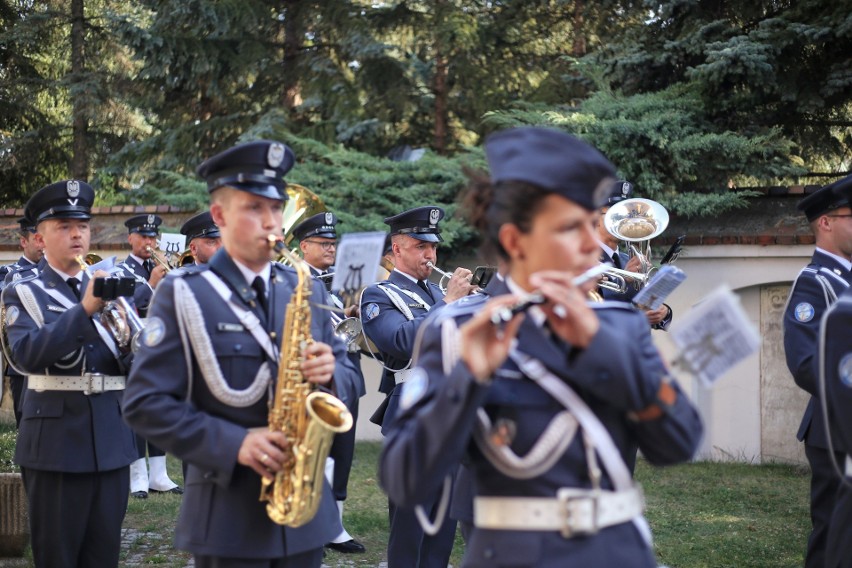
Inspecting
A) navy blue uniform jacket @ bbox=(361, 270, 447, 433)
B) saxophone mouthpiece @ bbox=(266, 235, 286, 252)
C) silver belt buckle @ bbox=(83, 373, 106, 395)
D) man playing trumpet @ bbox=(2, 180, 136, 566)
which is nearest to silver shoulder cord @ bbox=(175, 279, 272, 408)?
saxophone mouthpiece @ bbox=(266, 235, 286, 252)

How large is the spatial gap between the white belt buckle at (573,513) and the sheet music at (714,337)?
0.42 m

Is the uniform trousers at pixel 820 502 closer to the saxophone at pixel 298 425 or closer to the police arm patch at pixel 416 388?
the saxophone at pixel 298 425

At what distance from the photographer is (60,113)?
2072cm

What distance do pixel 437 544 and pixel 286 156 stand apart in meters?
3.07

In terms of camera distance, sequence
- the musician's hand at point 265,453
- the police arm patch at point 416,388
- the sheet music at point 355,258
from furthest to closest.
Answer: the musician's hand at point 265,453, the sheet music at point 355,258, the police arm patch at point 416,388

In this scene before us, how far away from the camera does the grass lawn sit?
761cm

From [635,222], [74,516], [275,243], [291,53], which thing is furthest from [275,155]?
[291,53]

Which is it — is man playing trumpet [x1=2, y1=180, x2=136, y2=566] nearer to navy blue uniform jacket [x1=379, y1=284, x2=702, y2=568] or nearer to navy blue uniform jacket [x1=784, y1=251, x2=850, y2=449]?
navy blue uniform jacket [x1=379, y1=284, x2=702, y2=568]

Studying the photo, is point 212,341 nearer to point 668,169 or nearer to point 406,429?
point 406,429

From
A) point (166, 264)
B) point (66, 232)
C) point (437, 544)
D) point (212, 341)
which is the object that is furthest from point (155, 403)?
point (166, 264)

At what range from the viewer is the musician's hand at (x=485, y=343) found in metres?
2.51

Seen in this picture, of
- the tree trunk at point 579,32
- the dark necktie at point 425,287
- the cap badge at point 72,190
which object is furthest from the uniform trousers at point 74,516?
the tree trunk at point 579,32

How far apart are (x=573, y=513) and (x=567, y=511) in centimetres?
2

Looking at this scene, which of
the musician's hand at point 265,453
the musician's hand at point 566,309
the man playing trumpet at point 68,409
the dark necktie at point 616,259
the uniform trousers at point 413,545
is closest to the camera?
the musician's hand at point 566,309
